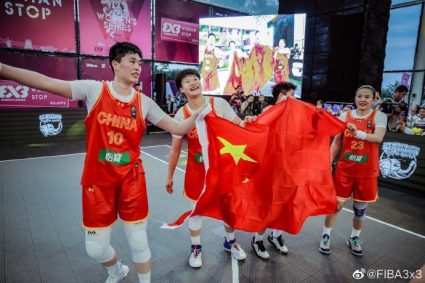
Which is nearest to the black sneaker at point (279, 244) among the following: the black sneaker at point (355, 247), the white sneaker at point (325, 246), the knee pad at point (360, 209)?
the white sneaker at point (325, 246)

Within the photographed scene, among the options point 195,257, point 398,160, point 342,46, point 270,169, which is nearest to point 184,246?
point 195,257

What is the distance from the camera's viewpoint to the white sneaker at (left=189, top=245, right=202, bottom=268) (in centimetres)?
293

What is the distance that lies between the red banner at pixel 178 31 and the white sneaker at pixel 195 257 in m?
12.6

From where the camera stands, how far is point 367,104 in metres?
3.07

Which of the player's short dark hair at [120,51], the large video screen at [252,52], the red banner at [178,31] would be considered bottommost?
the player's short dark hair at [120,51]

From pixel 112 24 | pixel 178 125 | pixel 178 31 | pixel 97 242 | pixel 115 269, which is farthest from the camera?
pixel 178 31

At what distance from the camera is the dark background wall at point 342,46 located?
9898mm

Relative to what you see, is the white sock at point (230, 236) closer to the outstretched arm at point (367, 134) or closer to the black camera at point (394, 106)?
the outstretched arm at point (367, 134)

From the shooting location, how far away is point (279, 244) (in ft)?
10.9

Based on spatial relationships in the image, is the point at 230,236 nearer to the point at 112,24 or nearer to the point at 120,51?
the point at 120,51

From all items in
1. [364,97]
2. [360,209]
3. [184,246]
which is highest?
[364,97]

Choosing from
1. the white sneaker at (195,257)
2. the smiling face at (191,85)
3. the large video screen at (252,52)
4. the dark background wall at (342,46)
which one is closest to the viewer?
the smiling face at (191,85)

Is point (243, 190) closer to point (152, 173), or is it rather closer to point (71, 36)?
point (152, 173)

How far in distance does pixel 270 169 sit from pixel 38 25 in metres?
12.1
